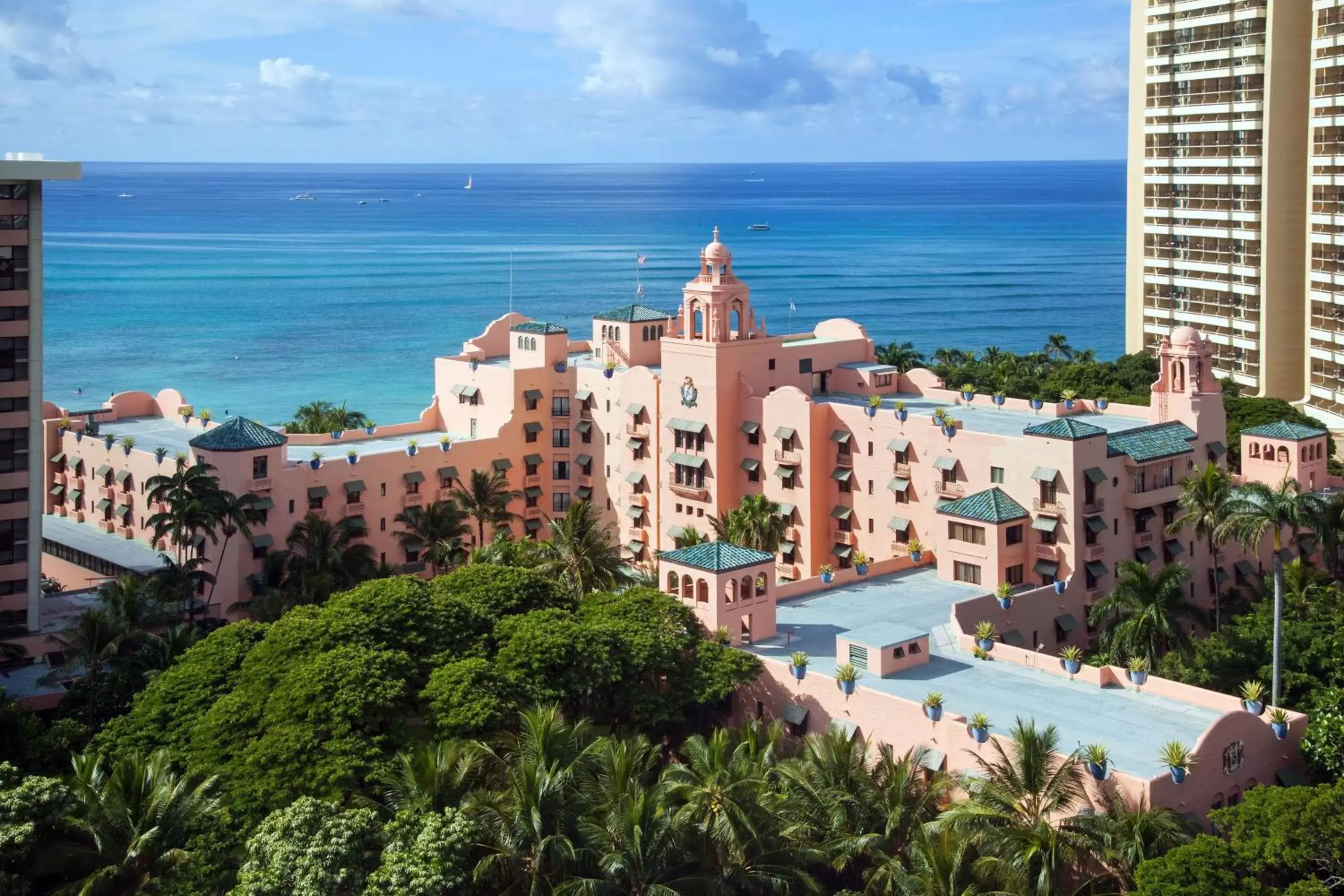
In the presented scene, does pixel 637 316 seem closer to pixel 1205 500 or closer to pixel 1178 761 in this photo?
pixel 1205 500

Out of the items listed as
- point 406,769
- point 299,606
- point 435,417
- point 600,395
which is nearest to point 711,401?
point 600,395

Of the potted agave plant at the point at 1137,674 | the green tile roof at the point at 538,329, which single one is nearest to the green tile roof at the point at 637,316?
the green tile roof at the point at 538,329

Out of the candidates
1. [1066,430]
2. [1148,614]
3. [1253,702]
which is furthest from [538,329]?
[1253,702]

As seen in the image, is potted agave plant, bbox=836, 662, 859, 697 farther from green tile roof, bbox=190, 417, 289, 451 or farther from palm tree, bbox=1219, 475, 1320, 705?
green tile roof, bbox=190, 417, 289, 451

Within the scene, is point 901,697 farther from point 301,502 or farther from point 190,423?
point 190,423

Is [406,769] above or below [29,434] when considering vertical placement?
below
